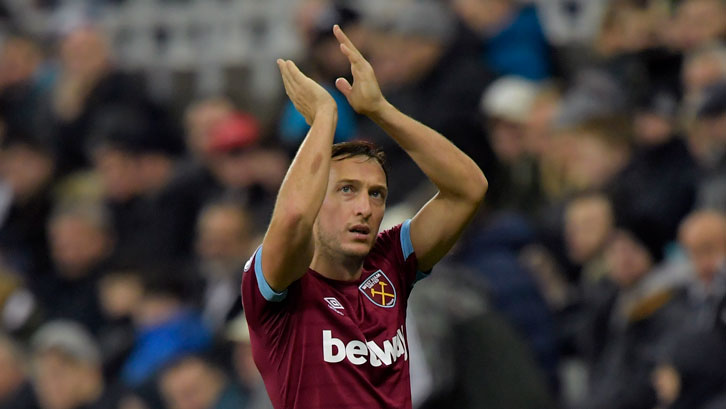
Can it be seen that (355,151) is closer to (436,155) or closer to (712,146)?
(436,155)

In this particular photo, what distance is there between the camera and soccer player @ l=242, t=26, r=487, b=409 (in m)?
4.31

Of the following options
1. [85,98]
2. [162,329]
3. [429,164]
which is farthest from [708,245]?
[85,98]

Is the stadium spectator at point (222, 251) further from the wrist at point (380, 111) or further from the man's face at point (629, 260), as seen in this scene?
the wrist at point (380, 111)

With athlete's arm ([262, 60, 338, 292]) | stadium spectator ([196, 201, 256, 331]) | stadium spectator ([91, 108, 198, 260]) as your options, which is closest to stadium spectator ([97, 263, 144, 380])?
stadium spectator ([91, 108, 198, 260])

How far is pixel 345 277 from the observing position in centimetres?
461

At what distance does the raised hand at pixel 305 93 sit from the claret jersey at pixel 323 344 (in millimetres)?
441

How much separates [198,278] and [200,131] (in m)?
1.53

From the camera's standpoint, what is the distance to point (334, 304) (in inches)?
177

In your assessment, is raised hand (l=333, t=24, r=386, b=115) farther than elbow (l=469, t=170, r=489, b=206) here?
No

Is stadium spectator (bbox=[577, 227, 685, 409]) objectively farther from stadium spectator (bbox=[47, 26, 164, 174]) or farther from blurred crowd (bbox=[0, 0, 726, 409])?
stadium spectator (bbox=[47, 26, 164, 174])

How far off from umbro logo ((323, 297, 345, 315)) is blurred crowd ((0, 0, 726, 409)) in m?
1.27

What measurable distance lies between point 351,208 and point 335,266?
0.22 m

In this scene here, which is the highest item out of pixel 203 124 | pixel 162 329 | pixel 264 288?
pixel 264 288

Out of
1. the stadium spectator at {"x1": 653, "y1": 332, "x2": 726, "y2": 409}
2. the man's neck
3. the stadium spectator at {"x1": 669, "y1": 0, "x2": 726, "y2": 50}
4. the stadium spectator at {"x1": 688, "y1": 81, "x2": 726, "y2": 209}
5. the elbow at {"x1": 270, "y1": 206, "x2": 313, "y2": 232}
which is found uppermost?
the elbow at {"x1": 270, "y1": 206, "x2": 313, "y2": 232}
